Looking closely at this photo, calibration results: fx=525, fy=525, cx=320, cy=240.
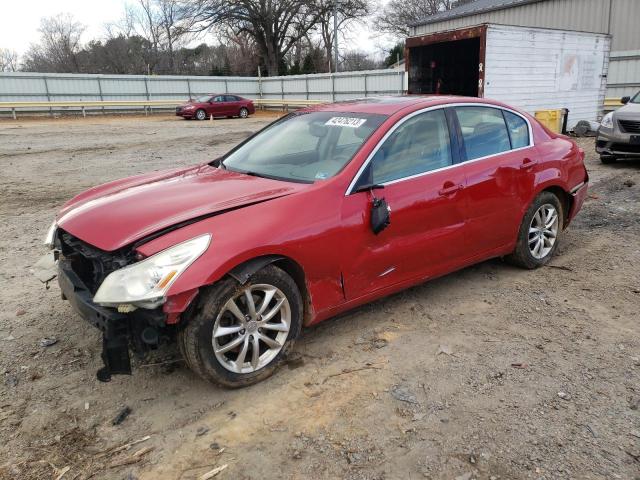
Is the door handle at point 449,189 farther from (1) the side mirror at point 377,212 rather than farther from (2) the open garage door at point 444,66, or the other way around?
(2) the open garage door at point 444,66

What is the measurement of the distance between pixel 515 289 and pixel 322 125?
221 cm

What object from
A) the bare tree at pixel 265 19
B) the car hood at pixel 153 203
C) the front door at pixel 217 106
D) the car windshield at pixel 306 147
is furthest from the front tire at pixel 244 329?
the bare tree at pixel 265 19

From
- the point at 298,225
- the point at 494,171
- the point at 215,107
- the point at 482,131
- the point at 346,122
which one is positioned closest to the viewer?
the point at 298,225

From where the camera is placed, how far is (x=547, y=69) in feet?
45.2

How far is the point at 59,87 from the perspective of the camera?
28859mm

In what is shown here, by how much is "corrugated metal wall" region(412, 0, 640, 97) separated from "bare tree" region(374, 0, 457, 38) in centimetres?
3387

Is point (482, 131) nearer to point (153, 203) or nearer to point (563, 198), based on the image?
point (563, 198)

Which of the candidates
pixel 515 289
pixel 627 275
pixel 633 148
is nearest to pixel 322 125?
pixel 515 289

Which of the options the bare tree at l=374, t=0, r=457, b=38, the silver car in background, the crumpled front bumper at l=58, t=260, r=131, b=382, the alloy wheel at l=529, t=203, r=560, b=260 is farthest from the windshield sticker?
the bare tree at l=374, t=0, r=457, b=38

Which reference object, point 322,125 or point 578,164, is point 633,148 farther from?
point 322,125

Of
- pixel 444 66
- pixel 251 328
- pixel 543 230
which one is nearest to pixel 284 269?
pixel 251 328

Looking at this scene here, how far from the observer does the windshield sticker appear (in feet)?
13.1

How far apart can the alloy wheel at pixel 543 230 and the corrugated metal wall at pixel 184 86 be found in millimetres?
21218

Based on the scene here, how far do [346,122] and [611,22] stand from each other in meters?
22.9
